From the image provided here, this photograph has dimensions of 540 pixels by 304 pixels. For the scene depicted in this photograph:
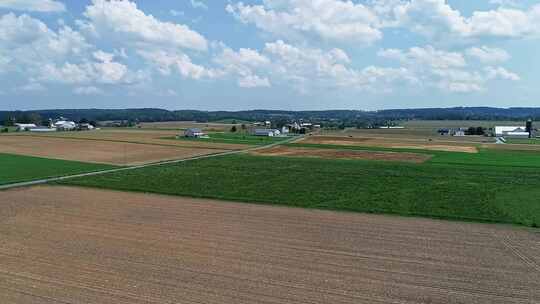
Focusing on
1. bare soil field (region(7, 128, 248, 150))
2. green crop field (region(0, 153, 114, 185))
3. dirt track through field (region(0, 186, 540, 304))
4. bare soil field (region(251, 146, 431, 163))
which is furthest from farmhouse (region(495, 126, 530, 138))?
dirt track through field (region(0, 186, 540, 304))

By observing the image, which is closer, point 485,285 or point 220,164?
point 485,285

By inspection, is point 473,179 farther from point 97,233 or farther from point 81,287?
point 81,287

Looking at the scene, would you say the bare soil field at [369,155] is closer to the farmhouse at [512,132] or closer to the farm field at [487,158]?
the farm field at [487,158]

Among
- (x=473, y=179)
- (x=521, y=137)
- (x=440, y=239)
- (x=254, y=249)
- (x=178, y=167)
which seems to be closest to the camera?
(x=254, y=249)

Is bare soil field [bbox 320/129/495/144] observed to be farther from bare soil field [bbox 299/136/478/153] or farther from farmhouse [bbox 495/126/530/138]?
bare soil field [bbox 299/136/478/153]

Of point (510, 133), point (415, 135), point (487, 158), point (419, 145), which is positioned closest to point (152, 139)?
point (419, 145)

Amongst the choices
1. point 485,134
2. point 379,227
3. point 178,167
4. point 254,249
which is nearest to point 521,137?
point 485,134

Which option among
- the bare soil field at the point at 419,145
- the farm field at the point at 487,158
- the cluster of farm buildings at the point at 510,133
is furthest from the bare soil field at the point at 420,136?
the farm field at the point at 487,158
